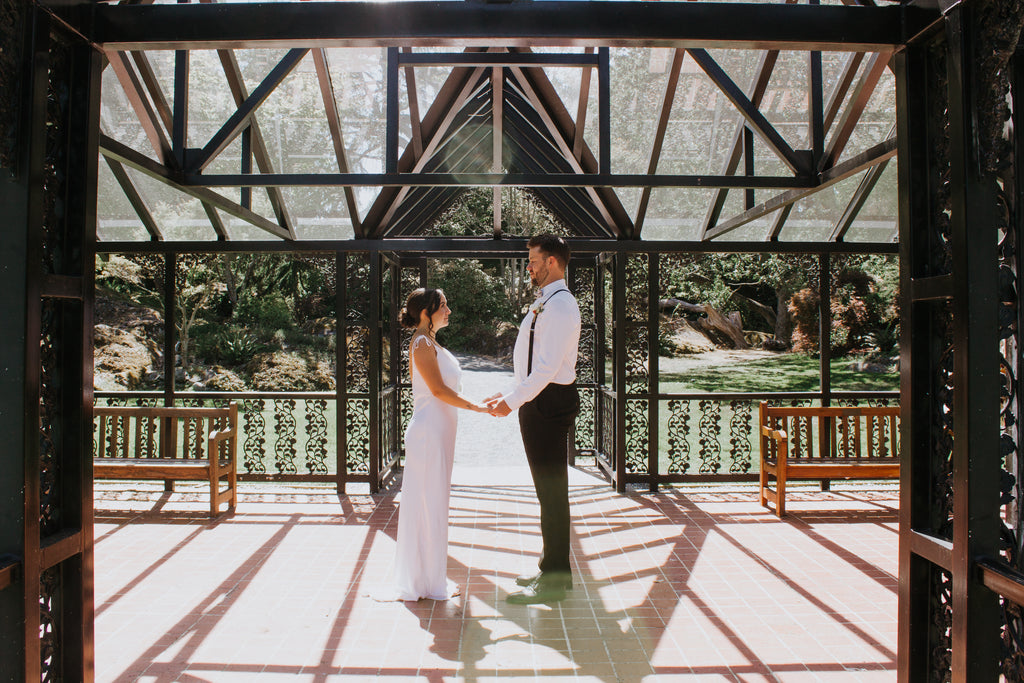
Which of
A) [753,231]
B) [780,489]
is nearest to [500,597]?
[780,489]

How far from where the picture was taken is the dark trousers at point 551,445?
152 inches

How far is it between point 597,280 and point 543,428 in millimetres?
4621

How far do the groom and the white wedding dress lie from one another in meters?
0.41

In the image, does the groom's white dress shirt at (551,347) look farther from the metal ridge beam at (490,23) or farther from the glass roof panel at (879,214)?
the glass roof panel at (879,214)

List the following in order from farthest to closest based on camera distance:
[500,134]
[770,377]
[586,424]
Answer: [770,377]
[586,424]
[500,134]

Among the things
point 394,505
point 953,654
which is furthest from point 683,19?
point 394,505

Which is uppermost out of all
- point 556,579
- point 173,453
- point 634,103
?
point 634,103

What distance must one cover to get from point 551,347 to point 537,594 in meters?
1.61

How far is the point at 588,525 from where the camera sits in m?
5.75

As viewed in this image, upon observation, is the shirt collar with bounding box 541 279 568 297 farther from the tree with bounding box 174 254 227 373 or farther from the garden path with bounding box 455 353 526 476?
the tree with bounding box 174 254 227 373

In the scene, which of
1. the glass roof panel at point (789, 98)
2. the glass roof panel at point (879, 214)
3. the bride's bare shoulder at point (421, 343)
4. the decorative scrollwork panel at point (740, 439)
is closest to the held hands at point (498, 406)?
the bride's bare shoulder at point (421, 343)

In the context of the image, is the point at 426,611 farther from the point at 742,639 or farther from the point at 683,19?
the point at 683,19

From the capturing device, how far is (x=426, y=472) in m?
4.03

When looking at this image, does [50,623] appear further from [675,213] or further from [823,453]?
[823,453]
